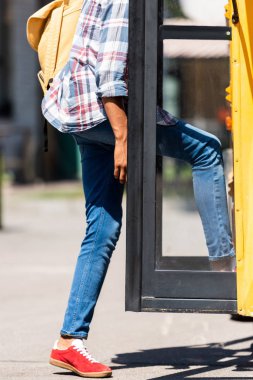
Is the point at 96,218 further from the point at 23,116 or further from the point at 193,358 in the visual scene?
the point at 23,116

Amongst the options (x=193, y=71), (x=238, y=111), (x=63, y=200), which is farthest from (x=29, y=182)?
(x=238, y=111)

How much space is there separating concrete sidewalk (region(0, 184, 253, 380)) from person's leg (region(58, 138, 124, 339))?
0.31m

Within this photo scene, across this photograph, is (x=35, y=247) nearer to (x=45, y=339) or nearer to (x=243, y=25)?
(x=45, y=339)

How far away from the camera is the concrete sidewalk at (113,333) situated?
17.6 ft

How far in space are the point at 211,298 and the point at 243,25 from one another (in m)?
1.16

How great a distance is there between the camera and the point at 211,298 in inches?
189

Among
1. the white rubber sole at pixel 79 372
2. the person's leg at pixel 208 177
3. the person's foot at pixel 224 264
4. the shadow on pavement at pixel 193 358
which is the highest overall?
the person's leg at pixel 208 177

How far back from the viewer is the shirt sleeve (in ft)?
15.6

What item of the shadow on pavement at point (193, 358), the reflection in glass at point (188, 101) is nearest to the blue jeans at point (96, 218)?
the reflection in glass at point (188, 101)

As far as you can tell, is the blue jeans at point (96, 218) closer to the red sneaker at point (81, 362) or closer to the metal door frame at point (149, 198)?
the red sneaker at point (81, 362)

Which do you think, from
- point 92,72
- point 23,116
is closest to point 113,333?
point 92,72

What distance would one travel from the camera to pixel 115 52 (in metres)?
4.75

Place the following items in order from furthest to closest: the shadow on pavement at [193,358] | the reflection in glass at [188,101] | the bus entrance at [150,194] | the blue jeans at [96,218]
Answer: the shadow on pavement at [193,358]
the reflection in glass at [188,101]
the blue jeans at [96,218]
the bus entrance at [150,194]

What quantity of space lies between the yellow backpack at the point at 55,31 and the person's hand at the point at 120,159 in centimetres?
48
